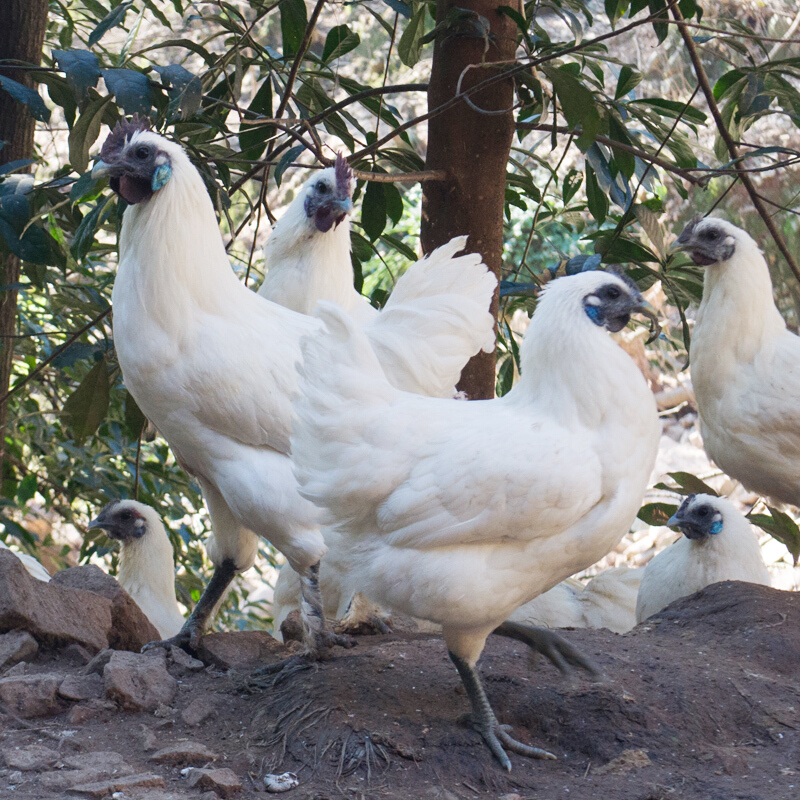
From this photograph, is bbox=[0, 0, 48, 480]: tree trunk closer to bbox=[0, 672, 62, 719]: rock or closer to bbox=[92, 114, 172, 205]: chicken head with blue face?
bbox=[92, 114, 172, 205]: chicken head with blue face

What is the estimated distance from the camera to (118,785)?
244 centimetres

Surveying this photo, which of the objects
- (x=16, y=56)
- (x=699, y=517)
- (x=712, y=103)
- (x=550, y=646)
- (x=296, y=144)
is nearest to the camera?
(x=550, y=646)

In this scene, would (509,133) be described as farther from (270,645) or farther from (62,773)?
(62,773)

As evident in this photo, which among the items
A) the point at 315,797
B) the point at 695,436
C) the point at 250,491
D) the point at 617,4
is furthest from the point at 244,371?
the point at 695,436

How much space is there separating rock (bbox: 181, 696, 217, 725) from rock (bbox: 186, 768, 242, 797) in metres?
0.50

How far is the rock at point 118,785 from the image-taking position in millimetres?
2409

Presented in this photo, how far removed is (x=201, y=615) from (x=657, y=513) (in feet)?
8.25

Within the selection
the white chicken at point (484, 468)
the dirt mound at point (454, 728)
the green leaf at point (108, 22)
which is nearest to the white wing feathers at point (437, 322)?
the white chicken at point (484, 468)

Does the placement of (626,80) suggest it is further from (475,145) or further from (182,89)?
(182,89)

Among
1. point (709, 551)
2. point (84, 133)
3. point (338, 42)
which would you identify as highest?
point (338, 42)

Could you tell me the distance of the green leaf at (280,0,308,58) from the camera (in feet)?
13.8

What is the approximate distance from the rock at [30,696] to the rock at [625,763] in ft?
A: 5.94

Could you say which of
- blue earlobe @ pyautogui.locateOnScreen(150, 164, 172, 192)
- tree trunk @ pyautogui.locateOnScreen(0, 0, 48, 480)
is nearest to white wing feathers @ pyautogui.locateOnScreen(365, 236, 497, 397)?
blue earlobe @ pyautogui.locateOnScreen(150, 164, 172, 192)

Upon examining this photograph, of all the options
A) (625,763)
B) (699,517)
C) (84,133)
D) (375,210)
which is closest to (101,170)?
(84,133)
